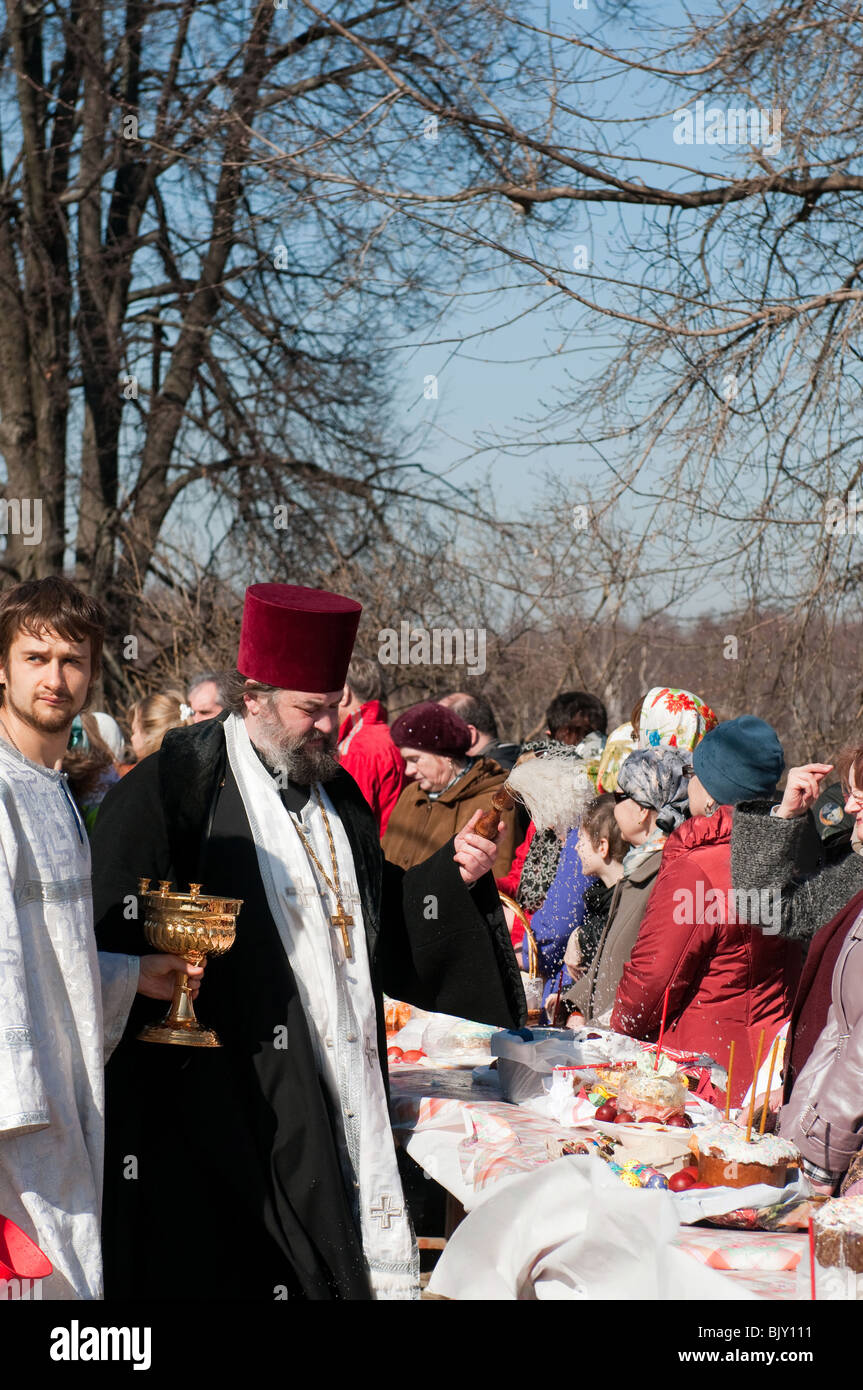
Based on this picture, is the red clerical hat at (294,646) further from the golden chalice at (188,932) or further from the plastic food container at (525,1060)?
the plastic food container at (525,1060)

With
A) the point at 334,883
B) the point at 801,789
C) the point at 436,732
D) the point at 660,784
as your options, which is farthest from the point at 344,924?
the point at 436,732

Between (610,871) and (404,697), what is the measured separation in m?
6.55

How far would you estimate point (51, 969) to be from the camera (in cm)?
256

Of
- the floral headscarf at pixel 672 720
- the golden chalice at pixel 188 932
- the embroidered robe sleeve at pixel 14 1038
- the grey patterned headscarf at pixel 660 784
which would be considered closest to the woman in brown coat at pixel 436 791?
the floral headscarf at pixel 672 720

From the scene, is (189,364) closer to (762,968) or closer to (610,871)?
(610,871)

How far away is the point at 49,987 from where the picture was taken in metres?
2.55

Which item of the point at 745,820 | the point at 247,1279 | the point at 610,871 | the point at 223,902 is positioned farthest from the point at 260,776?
the point at 610,871

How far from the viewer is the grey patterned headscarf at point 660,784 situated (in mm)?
4457

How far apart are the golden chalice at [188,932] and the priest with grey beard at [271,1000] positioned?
7.2 inches

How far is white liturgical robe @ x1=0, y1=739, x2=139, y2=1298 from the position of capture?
7.90 ft

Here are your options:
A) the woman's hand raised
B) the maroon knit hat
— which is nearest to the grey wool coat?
the woman's hand raised

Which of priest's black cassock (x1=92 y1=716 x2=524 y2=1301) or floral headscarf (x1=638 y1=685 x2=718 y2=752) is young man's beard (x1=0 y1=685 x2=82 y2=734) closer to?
priest's black cassock (x1=92 y1=716 x2=524 y2=1301)

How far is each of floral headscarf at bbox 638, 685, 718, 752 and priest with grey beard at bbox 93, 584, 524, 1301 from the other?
1.76m

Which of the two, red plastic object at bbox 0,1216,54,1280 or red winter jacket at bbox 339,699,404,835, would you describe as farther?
red winter jacket at bbox 339,699,404,835
